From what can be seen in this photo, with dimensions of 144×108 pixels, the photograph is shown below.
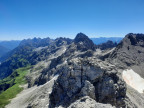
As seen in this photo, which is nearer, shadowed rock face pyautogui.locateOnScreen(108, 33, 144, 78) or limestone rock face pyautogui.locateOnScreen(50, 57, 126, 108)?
limestone rock face pyautogui.locateOnScreen(50, 57, 126, 108)

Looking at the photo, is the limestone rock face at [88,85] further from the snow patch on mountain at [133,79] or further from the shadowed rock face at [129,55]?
the shadowed rock face at [129,55]

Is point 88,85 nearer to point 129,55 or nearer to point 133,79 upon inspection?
point 133,79

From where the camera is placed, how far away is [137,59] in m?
156

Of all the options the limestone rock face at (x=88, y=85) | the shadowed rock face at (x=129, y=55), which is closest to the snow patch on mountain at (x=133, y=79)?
the shadowed rock face at (x=129, y=55)

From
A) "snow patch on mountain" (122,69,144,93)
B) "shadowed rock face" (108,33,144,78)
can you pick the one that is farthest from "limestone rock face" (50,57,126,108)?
"shadowed rock face" (108,33,144,78)

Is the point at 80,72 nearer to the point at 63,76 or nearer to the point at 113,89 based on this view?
the point at 63,76

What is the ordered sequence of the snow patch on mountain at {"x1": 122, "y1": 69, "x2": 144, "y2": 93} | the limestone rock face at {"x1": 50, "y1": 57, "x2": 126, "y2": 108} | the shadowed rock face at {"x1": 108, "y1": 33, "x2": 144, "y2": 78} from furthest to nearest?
the shadowed rock face at {"x1": 108, "y1": 33, "x2": 144, "y2": 78} → the snow patch on mountain at {"x1": 122, "y1": 69, "x2": 144, "y2": 93} → the limestone rock face at {"x1": 50, "y1": 57, "x2": 126, "y2": 108}

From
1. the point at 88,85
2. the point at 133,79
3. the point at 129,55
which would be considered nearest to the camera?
the point at 88,85

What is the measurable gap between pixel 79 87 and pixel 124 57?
109m

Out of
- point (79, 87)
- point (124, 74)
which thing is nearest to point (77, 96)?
point (79, 87)

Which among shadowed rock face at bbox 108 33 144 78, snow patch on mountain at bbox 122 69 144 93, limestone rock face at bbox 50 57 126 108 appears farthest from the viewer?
shadowed rock face at bbox 108 33 144 78

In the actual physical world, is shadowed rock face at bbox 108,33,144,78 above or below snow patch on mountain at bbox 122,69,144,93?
above

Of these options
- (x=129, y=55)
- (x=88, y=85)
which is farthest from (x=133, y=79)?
(x=88, y=85)

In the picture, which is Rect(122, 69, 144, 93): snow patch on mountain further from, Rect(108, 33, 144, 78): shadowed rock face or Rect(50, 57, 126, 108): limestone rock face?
Rect(50, 57, 126, 108): limestone rock face
